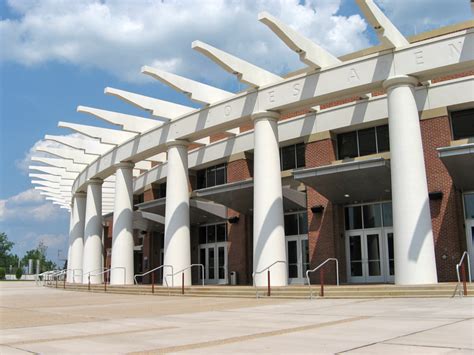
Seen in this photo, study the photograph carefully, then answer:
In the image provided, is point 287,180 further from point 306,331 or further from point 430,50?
point 306,331

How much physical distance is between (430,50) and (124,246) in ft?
58.5

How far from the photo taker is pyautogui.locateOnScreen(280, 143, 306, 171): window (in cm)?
2570

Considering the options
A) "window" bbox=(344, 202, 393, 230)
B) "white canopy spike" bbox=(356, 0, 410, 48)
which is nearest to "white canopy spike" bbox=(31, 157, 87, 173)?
"window" bbox=(344, 202, 393, 230)

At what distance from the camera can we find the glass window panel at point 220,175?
96.9 feet

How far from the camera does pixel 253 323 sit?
942 centimetres

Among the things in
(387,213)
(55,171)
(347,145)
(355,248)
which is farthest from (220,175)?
(55,171)

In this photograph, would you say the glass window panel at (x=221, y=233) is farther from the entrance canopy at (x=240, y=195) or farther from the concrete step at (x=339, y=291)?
the concrete step at (x=339, y=291)

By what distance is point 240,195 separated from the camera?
78.4 ft

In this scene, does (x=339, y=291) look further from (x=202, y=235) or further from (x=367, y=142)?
(x=202, y=235)

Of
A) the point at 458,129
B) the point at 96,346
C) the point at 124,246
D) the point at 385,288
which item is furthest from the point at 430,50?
the point at 124,246

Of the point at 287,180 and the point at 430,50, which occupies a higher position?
the point at 430,50

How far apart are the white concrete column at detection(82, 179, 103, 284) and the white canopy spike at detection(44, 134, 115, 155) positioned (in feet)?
7.87

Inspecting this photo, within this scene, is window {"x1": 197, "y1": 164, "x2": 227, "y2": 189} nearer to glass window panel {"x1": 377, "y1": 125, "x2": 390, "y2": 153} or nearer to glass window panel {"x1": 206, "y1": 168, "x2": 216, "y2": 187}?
glass window panel {"x1": 206, "y1": 168, "x2": 216, "y2": 187}

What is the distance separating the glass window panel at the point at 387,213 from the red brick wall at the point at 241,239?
715cm
